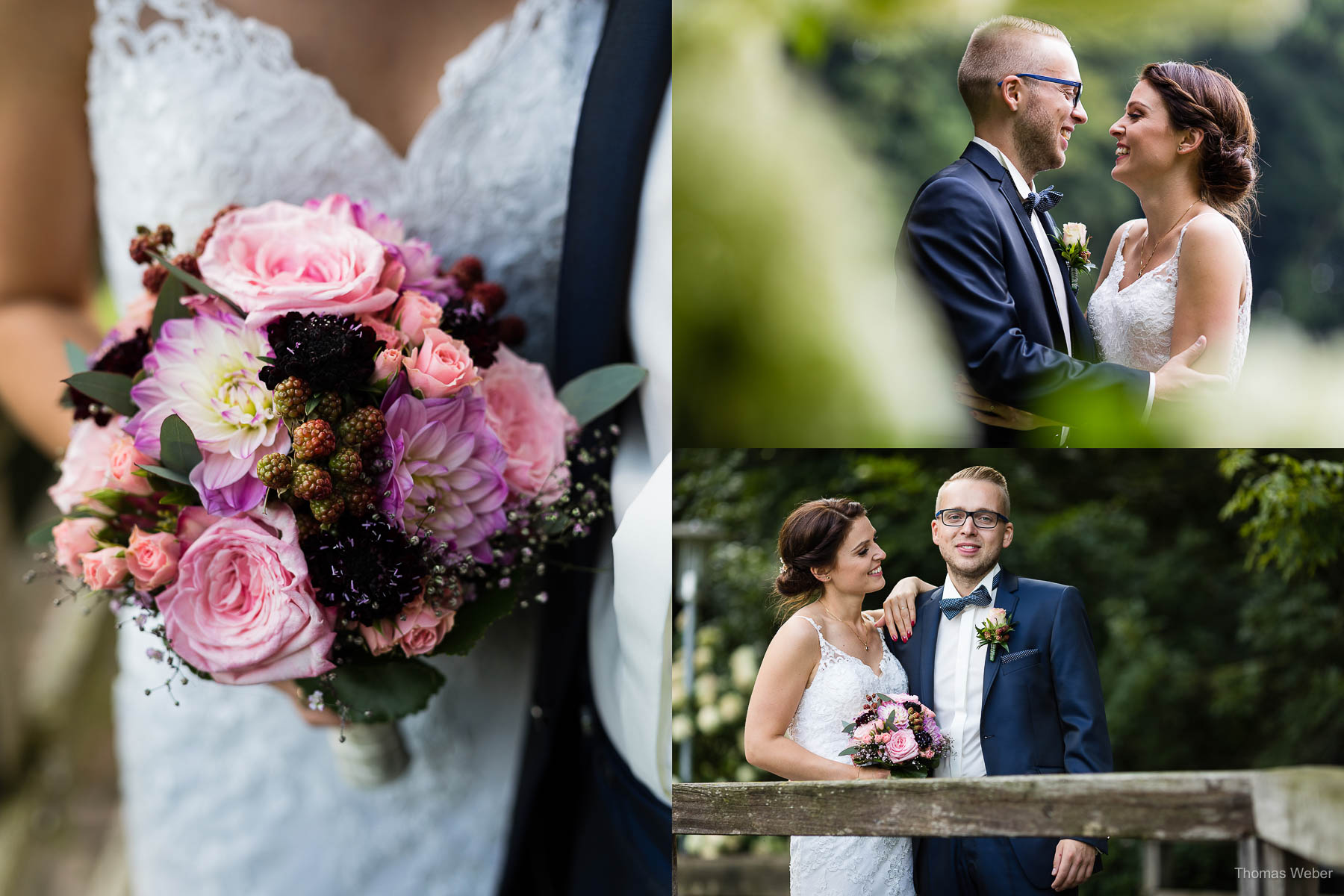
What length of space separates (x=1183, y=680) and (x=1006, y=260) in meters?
0.36

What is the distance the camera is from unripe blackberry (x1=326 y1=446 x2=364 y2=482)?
594mm

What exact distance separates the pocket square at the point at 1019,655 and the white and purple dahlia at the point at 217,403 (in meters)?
0.56

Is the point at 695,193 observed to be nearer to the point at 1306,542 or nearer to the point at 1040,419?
the point at 1040,419

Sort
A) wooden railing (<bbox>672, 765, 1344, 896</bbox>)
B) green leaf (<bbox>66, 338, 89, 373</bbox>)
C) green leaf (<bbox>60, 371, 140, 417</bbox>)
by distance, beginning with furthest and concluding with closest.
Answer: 1. green leaf (<bbox>66, 338, 89, 373</bbox>)
2. green leaf (<bbox>60, 371, 140, 417</bbox>)
3. wooden railing (<bbox>672, 765, 1344, 896</bbox>)

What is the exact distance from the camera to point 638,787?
2.46 ft

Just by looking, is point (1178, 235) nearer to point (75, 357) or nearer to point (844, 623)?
point (844, 623)

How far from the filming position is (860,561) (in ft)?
2.12

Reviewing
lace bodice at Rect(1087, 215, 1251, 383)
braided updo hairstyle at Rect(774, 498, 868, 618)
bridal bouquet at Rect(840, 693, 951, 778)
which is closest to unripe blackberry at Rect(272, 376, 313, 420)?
braided updo hairstyle at Rect(774, 498, 868, 618)

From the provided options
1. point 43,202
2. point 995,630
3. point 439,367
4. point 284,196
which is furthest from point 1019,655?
point 43,202

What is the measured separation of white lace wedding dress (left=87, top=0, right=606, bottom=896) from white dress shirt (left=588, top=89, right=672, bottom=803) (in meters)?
0.19

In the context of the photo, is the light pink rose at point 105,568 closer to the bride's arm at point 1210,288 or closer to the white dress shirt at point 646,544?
the white dress shirt at point 646,544

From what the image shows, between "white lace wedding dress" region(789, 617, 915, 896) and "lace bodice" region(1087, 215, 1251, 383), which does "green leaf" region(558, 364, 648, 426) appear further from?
"lace bodice" region(1087, 215, 1251, 383)

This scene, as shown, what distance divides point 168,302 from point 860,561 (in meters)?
0.60

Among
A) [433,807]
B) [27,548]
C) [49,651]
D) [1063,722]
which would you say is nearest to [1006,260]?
[1063,722]
